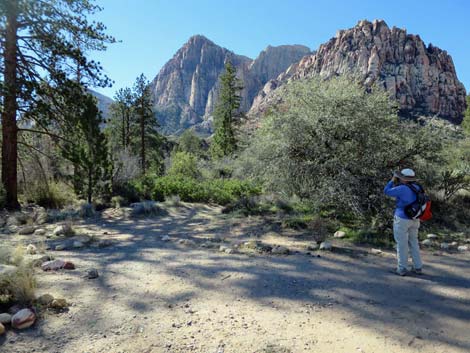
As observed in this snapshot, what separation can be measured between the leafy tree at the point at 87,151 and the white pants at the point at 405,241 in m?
9.19

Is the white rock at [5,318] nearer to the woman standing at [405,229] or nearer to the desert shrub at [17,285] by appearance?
the desert shrub at [17,285]

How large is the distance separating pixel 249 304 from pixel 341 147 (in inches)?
226

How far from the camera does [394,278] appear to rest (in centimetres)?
462

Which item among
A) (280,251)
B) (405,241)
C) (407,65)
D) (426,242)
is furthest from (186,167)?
(407,65)

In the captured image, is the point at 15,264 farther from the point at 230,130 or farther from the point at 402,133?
the point at 230,130

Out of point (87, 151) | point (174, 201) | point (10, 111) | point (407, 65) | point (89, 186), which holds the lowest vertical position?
point (174, 201)

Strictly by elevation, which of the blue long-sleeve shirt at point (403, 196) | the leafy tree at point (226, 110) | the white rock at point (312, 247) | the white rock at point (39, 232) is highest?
the leafy tree at point (226, 110)

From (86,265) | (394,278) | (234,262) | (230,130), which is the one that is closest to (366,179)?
(394,278)

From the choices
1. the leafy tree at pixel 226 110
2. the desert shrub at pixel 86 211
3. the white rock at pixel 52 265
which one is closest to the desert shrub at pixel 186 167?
the desert shrub at pixel 86 211

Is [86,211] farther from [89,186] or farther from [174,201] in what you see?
[174,201]

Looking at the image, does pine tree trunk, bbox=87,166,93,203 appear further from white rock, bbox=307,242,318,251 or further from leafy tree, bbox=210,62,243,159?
leafy tree, bbox=210,62,243,159

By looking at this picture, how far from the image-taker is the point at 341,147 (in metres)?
8.22

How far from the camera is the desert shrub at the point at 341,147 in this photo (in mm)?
7832

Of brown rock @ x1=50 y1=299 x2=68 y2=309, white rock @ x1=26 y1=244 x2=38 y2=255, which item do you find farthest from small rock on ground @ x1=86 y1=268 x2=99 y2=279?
white rock @ x1=26 y1=244 x2=38 y2=255
